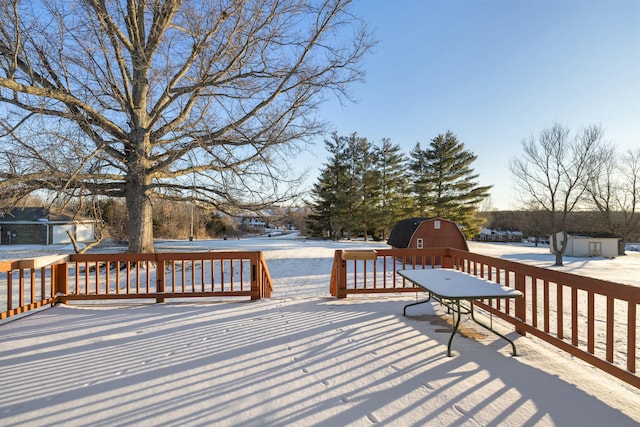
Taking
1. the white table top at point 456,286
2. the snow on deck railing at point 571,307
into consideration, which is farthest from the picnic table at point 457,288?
the snow on deck railing at point 571,307

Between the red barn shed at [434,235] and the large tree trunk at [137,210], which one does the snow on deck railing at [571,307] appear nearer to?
the large tree trunk at [137,210]

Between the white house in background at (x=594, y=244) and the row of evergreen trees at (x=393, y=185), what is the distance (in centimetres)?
759

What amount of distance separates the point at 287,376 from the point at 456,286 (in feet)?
5.80

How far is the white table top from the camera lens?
2598 mm

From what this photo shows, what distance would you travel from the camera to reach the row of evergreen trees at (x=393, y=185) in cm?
2839

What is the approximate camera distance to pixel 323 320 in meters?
3.64

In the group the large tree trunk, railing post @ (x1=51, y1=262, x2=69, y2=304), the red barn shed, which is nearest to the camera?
railing post @ (x1=51, y1=262, x2=69, y2=304)

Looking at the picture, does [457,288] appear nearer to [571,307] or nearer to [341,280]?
[571,307]

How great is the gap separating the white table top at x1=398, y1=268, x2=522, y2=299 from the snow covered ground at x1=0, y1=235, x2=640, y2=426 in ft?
1.89

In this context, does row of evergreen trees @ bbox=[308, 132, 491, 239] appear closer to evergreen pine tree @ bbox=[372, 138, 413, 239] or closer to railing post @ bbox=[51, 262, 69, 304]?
evergreen pine tree @ bbox=[372, 138, 413, 239]

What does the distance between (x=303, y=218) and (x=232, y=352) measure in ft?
98.4

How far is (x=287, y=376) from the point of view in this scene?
2.31 m

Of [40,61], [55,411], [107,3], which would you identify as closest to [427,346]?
[55,411]

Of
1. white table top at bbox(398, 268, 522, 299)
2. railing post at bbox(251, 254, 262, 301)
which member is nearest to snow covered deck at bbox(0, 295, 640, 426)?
white table top at bbox(398, 268, 522, 299)
